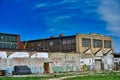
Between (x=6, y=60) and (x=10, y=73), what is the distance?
2.60 meters

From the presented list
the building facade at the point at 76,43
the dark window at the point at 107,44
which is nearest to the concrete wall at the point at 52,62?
the building facade at the point at 76,43

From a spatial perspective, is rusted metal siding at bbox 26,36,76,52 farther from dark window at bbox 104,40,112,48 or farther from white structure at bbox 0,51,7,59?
white structure at bbox 0,51,7,59

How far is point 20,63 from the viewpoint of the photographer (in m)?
54.6

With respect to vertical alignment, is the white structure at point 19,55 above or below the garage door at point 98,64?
above

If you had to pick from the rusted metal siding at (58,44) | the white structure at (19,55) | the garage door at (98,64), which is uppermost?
the rusted metal siding at (58,44)

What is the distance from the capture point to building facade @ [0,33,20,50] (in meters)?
63.1

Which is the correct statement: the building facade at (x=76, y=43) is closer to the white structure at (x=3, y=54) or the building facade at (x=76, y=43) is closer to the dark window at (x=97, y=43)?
the dark window at (x=97, y=43)

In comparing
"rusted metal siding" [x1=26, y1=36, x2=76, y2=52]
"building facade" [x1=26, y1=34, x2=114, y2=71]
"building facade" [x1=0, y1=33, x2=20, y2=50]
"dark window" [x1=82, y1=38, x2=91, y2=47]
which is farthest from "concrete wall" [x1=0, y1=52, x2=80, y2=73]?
"building facade" [x1=0, y1=33, x2=20, y2=50]

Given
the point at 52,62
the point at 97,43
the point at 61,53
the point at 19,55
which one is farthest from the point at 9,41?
the point at 97,43

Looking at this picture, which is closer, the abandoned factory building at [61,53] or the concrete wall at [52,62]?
the concrete wall at [52,62]

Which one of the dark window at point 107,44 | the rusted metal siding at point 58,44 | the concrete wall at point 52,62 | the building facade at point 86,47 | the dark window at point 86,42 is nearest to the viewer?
the concrete wall at point 52,62

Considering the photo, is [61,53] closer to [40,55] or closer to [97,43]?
[40,55]

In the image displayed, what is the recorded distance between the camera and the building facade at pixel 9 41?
207 ft

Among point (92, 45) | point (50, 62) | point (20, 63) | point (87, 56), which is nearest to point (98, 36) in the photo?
point (92, 45)
